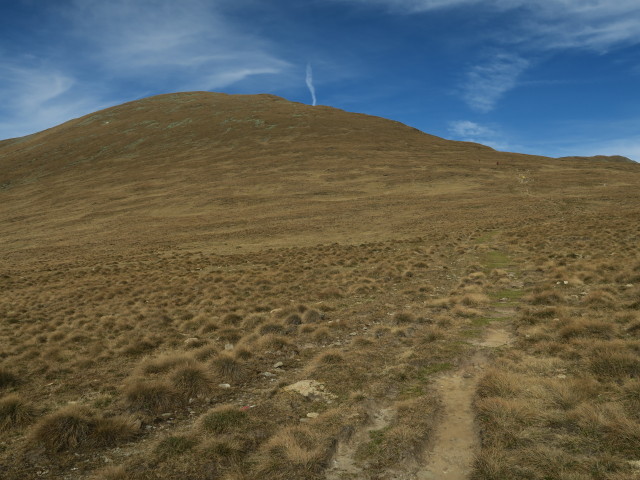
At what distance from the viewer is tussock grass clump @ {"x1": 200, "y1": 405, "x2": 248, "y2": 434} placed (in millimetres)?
6510

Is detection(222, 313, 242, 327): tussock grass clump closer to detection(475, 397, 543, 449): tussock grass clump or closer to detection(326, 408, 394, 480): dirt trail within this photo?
detection(326, 408, 394, 480): dirt trail

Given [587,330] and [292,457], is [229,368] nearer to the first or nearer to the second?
[292,457]

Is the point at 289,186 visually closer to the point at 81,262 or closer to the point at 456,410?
the point at 81,262

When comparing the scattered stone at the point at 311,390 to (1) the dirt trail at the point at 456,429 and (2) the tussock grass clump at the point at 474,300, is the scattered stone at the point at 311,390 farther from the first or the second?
(2) the tussock grass clump at the point at 474,300

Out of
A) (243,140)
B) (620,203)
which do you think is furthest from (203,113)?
(620,203)

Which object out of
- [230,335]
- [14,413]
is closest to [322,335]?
[230,335]

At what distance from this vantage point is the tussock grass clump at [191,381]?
26.2 ft

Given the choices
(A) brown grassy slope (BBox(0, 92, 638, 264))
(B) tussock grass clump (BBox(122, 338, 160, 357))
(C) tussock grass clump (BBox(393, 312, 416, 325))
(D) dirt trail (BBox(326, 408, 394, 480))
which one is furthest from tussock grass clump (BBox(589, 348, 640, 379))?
(A) brown grassy slope (BBox(0, 92, 638, 264))

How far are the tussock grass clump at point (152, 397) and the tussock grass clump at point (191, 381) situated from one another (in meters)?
0.17

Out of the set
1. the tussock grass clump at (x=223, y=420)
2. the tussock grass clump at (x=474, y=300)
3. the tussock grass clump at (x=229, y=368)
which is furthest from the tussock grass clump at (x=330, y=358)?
the tussock grass clump at (x=474, y=300)

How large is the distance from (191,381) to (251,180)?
65583 mm

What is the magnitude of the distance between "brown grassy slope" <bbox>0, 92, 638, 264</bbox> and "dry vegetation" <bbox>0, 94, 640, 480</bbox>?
155 cm

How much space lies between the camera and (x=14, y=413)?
724cm

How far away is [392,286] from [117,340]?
38.7 feet
